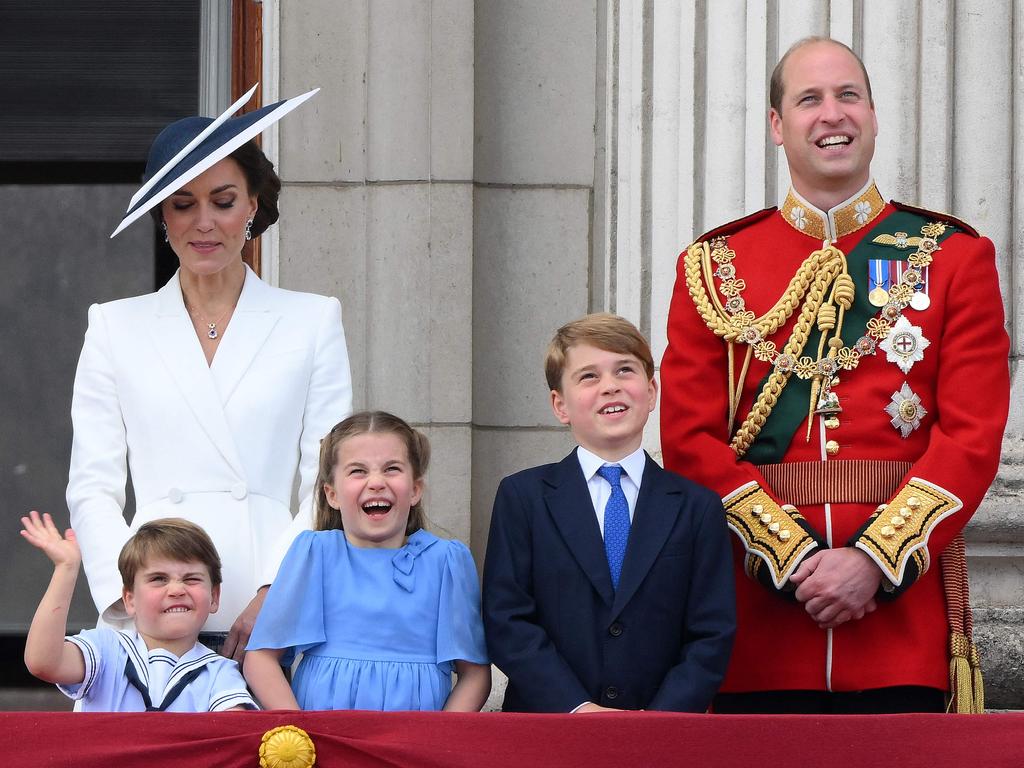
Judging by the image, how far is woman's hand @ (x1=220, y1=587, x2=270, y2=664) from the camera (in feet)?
10.9

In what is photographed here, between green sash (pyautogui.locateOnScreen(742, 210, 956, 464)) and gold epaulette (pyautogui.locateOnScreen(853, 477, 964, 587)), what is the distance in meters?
0.27

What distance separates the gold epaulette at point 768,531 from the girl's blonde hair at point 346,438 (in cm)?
60

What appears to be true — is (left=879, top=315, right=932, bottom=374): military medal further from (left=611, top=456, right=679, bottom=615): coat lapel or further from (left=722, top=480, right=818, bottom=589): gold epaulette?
(left=611, top=456, right=679, bottom=615): coat lapel

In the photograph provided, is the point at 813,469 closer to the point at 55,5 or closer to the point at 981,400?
the point at 981,400

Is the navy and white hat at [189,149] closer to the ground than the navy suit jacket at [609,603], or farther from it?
farther from it

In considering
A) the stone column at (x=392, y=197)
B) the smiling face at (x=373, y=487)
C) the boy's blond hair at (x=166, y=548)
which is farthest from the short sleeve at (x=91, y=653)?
the stone column at (x=392, y=197)

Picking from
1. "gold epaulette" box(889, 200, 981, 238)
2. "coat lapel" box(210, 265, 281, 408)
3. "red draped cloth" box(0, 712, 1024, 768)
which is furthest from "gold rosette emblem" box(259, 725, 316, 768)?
"gold epaulette" box(889, 200, 981, 238)

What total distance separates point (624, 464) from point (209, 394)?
2.76 feet

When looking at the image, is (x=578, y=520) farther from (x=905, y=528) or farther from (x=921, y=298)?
(x=921, y=298)

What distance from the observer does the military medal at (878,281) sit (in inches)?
135

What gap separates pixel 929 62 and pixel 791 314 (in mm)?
1425

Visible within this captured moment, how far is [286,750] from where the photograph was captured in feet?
9.08

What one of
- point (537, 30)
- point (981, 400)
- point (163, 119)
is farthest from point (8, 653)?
point (981, 400)

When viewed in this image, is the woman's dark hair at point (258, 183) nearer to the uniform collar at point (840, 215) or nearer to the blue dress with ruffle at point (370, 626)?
the blue dress with ruffle at point (370, 626)
